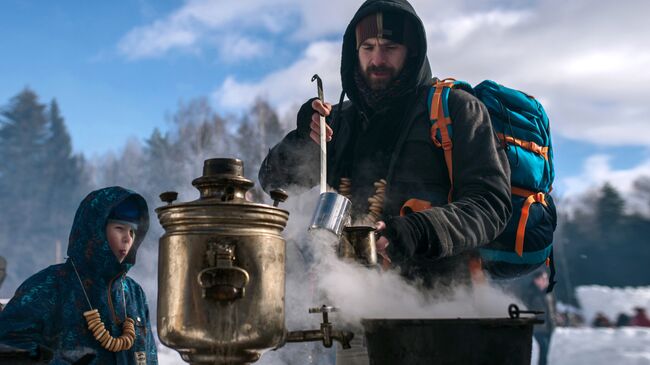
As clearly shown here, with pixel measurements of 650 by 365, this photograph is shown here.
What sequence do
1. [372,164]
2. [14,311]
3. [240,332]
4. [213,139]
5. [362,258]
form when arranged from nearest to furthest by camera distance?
[240,332], [362,258], [14,311], [372,164], [213,139]

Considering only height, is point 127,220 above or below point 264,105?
below

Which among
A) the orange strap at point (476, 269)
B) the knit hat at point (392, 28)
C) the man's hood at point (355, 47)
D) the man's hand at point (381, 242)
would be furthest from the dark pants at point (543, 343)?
the man's hand at point (381, 242)

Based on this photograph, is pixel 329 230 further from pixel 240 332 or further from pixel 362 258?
pixel 240 332

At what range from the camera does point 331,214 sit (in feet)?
9.68

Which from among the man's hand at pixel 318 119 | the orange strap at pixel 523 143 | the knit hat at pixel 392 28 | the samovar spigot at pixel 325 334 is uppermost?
the knit hat at pixel 392 28

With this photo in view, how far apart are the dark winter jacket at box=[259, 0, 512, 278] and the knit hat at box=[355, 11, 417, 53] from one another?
1.9 inches

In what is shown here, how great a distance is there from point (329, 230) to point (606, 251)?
3311 centimetres

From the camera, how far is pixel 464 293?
3.74m

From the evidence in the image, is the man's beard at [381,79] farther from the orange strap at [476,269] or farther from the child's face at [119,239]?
the child's face at [119,239]

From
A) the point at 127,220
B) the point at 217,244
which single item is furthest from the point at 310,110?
the point at 217,244

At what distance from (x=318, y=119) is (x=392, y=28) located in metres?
0.76

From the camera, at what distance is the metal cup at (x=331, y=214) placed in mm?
2930

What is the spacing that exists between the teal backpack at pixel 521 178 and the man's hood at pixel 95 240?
6.00 feet

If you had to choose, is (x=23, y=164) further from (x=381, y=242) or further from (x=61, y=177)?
(x=381, y=242)
